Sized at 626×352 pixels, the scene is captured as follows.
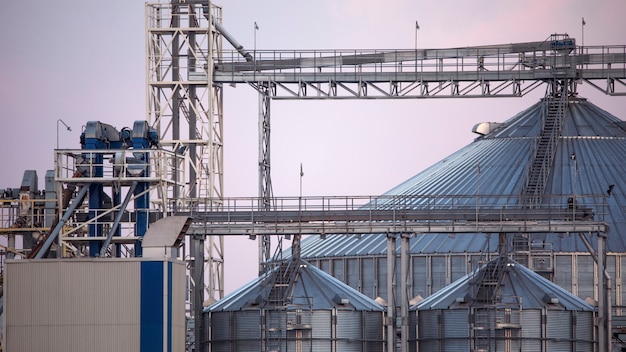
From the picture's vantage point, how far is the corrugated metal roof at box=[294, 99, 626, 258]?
95062 mm

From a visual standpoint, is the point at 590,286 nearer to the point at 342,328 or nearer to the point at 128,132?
the point at 342,328

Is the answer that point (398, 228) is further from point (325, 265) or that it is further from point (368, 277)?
point (325, 265)

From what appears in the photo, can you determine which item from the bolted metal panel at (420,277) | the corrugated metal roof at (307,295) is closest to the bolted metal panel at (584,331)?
the corrugated metal roof at (307,295)

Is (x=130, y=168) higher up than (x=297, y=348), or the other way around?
(x=130, y=168)

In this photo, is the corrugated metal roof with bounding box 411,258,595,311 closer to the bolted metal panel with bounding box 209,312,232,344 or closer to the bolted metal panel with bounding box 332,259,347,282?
the bolted metal panel with bounding box 209,312,232,344

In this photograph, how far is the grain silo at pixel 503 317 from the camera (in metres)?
76.1

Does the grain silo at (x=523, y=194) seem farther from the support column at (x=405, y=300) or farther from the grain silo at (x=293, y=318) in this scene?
the grain silo at (x=293, y=318)

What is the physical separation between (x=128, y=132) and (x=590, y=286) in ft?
101

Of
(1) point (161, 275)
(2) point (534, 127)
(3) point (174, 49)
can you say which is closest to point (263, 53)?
(3) point (174, 49)

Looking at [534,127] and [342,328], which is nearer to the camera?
[342,328]

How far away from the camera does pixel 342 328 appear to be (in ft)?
254

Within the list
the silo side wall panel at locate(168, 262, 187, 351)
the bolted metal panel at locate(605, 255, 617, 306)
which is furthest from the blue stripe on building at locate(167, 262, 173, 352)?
the bolted metal panel at locate(605, 255, 617, 306)

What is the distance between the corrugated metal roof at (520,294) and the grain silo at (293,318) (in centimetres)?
345

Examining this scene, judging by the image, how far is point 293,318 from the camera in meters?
76.9
